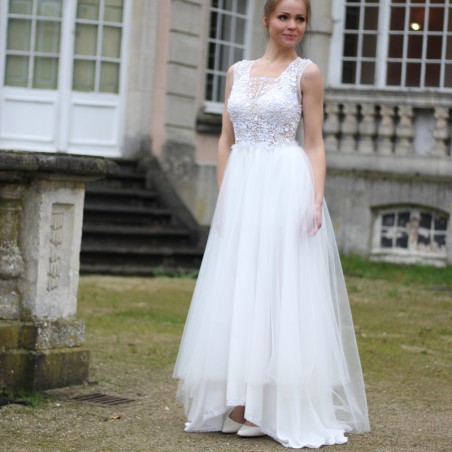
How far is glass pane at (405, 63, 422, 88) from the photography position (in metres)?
15.4

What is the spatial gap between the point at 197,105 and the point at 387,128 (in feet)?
7.86

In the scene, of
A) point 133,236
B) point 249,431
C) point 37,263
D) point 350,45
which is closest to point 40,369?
point 37,263

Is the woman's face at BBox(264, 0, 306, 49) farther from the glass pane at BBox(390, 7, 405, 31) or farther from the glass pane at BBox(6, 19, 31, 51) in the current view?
the glass pane at BBox(390, 7, 405, 31)

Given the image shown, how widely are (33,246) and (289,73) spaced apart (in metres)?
1.70

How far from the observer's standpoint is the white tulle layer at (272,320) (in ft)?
17.7

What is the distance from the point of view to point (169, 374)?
7.21 meters

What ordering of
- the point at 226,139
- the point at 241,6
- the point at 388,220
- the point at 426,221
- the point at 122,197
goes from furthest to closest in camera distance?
the point at 241,6, the point at 388,220, the point at 426,221, the point at 122,197, the point at 226,139

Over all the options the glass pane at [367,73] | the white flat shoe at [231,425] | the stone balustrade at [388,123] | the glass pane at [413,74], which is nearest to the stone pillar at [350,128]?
the stone balustrade at [388,123]

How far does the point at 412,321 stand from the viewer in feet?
32.6

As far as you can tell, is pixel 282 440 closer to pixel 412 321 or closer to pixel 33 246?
pixel 33 246

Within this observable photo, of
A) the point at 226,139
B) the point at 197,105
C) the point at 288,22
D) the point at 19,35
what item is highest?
the point at 19,35

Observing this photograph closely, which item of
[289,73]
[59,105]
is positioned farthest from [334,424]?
[59,105]

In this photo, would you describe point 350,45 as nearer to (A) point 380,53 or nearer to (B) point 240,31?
(A) point 380,53

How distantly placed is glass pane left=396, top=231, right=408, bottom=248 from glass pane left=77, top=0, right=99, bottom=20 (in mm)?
4560
